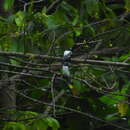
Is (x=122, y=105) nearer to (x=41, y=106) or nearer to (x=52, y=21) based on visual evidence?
(x=52, y=21)

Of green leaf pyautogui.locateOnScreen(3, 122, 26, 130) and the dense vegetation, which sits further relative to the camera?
green leaf pyautogui.locateOnScreen(3, 122, 26, 130)

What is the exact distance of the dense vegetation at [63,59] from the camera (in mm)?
1949

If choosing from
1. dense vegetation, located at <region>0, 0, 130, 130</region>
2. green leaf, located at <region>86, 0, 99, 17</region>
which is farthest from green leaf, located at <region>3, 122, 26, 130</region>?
green leaf, located at <region>86, 0, 99, 17</region>

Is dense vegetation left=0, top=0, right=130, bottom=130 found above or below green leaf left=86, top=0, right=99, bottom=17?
below

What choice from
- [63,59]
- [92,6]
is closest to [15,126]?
[63,59]

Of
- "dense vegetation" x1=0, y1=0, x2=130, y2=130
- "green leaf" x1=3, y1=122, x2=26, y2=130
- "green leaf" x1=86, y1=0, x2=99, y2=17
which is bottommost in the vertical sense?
"green leaf" x1=3, y1=122, x2=26, y2=130

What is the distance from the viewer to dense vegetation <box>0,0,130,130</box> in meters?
1.95

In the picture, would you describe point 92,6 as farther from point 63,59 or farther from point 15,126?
point 15,126

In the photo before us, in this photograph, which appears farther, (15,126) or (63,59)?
(15,126)

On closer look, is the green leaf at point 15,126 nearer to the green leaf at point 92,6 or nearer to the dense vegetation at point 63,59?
the dense vegetation at point 63,59

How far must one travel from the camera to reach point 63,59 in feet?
6.06

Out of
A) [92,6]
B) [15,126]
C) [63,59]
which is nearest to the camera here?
[63,59]

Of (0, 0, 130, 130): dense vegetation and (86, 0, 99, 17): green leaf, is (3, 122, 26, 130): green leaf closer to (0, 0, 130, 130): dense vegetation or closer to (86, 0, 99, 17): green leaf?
(0, 0, 130, 130): dense vegetation

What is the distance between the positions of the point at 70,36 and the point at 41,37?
0.54ft
